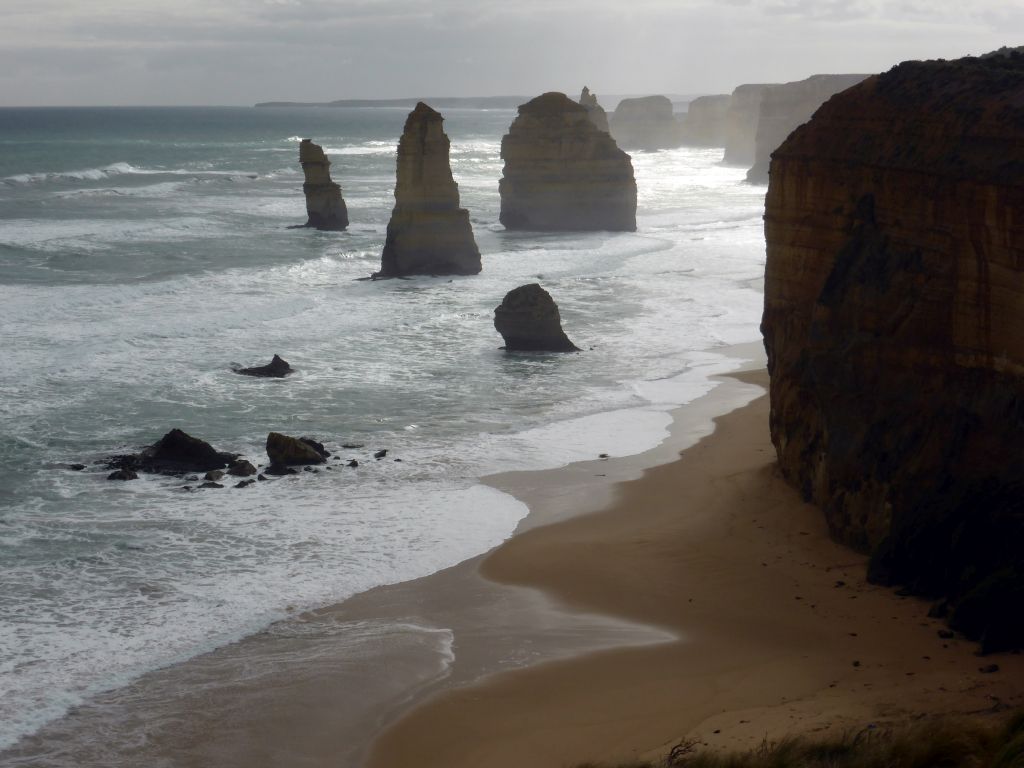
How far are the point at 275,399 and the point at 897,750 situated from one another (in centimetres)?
1753

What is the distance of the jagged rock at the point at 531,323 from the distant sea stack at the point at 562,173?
26.6 m

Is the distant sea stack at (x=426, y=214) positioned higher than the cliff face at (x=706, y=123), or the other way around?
the cliff face at (x=706, y=123)

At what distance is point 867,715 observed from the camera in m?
9.82

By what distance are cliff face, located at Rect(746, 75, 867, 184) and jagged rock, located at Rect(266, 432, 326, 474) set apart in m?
82.9

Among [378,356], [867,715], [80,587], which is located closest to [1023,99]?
[867,715]

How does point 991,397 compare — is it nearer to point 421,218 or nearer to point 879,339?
point 879,339

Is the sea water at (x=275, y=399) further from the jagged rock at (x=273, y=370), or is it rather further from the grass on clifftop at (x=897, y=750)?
the grass on clifftop at (x=897, y=750)

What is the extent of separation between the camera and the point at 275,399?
952 inches

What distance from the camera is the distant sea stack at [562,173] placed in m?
54.2

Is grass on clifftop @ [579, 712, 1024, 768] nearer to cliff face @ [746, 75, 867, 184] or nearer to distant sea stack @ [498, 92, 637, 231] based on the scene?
distant sea stack @ [498, 92, 637, 231]

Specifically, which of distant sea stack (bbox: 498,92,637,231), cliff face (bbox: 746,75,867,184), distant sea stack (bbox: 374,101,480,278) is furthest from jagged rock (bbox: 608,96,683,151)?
distant sea stack (bbox: 374,101,480,278)

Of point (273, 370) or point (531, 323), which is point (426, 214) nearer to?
point (531, 323)

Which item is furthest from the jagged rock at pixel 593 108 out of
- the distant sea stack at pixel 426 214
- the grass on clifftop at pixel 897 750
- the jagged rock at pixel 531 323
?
the grass on clifftop at pixel 897 750

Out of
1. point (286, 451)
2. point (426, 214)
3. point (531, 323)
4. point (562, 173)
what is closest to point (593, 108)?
point (562, 173)
